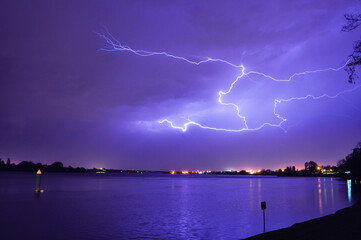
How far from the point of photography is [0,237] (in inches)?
704

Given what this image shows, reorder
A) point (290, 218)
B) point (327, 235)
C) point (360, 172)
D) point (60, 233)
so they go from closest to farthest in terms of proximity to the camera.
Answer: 1. point (327, 235)
2. point (60, 233)
3. point (290, 218)
4. point (360, 172)

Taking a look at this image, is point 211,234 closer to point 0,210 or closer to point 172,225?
point 172,225

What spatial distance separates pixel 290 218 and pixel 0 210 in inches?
Result: 1083

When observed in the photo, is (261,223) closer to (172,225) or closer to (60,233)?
(172,225)

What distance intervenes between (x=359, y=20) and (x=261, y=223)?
16.5 m

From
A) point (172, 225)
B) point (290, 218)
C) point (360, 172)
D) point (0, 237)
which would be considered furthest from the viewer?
point (360, 172)

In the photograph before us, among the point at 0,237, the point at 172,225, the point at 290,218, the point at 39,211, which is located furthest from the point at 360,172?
the point at 0,237

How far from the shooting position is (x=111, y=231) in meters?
19.9

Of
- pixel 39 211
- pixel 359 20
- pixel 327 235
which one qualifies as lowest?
pixel 39 211

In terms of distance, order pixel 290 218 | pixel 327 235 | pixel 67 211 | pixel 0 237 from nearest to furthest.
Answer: pixel 327 235 < pixel 0 237 < pixel 290 218 < pixel 67 211

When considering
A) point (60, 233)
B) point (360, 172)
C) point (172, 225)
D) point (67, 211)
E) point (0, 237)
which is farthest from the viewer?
point (360, 172)

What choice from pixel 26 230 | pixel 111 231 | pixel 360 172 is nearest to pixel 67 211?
pixel 26 230

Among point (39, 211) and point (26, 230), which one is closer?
point (26, 230)

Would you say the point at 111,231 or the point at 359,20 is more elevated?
the point at 359,20
